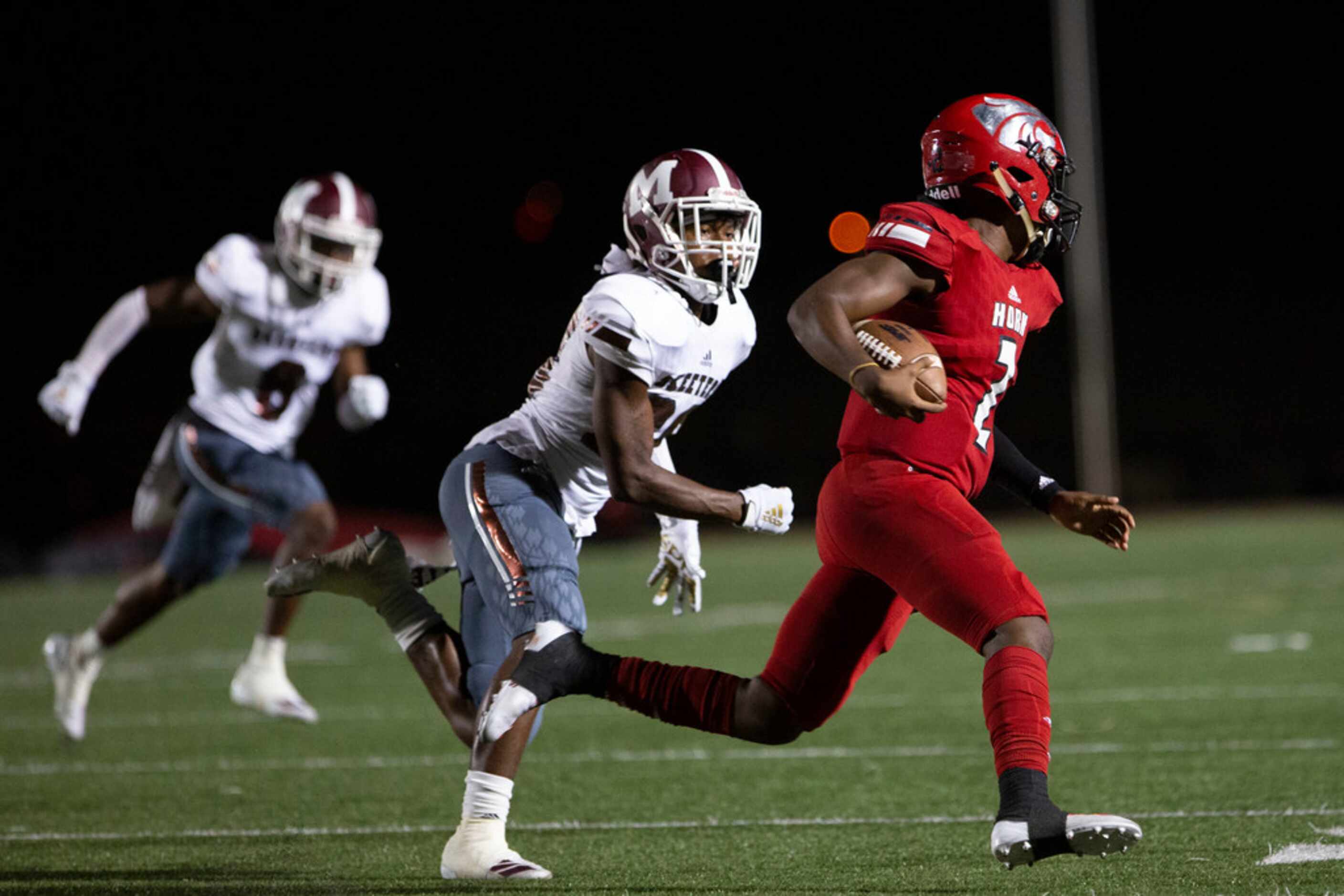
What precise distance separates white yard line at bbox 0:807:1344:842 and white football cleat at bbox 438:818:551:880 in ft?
2.43

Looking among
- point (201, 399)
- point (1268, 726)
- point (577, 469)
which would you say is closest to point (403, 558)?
point (577, 469)

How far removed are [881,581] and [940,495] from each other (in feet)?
0.81

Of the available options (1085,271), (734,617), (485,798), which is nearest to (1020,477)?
(485,798)

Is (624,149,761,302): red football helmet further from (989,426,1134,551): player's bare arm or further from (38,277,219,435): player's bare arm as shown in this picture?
(38,277,219,435): player's bare arm

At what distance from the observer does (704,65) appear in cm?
2528

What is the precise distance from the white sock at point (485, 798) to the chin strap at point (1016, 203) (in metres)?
1.61

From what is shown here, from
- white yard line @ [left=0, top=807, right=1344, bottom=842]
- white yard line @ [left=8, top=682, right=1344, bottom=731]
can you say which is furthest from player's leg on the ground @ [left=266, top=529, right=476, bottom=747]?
white yard line @ [left=8, top=682, right=1344, bottom=731]

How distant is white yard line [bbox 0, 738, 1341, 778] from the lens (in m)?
5.55

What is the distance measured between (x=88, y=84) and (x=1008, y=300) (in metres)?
18.9

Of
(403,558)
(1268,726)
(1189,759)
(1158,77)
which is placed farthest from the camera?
(1158,77)

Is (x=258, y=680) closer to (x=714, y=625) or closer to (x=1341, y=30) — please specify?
(x=714, y=625)

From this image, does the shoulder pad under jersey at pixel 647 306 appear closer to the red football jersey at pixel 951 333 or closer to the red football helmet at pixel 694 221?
the red football helmet at pixel 694 221

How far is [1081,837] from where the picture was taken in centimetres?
309

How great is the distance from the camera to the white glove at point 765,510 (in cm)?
369
